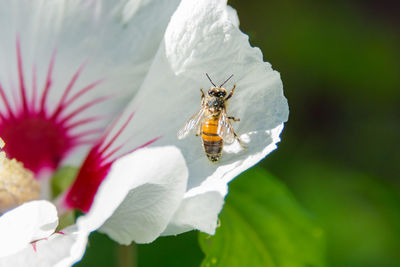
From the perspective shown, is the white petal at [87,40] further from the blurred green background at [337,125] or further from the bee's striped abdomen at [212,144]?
the blurred green background at [337,125]

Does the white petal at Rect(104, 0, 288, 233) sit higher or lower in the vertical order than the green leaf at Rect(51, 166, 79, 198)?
higher

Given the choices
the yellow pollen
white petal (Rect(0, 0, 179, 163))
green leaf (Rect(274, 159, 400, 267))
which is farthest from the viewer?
green leaf (Rect(274, 159, 400, 267))

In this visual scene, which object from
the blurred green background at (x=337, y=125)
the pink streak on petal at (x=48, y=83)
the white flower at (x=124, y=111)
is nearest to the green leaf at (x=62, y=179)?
the white flower at (x=124, y=111)

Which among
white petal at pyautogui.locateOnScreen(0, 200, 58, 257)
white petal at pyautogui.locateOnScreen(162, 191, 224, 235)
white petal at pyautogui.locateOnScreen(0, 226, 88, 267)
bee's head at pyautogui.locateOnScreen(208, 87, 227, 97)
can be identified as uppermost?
white petal at pyautogui.locateOnScreen(0, 200, 58, 257)

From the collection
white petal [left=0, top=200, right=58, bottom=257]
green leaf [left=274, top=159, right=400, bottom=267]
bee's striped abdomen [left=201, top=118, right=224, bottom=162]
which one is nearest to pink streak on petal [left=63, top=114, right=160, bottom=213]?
bee's striped abdomen [left=201, top=118, right=224, bottom=162]

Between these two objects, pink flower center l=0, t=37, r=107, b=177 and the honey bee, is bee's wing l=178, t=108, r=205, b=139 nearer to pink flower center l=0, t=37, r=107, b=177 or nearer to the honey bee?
the honey bee

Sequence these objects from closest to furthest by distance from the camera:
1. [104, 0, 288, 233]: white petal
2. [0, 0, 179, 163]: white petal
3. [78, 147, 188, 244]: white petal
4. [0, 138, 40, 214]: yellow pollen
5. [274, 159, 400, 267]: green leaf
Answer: [78, 147, 188, 244]: white petal
[104, 0, 288, 233]: white petal
[0, 0, 179, 163]: white petal
[0, 138, 40, 214]: yellow pollen
[274, 159, 400, 267]: green leaf
